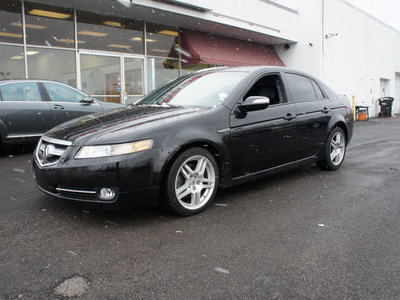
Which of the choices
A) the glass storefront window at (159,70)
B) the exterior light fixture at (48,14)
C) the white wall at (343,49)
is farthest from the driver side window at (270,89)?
the white wall at (343,49)

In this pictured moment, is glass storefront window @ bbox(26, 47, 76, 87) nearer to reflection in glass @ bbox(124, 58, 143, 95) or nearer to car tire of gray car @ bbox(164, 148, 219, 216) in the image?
reflection in glass @ bbox(124, 58, 143, 95)

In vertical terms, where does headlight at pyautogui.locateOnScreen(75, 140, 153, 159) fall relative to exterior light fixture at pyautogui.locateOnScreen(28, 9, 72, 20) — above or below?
below

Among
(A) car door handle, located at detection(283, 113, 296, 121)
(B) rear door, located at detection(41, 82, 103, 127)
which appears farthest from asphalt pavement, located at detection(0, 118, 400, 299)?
(B) rear door, located at detection(41, 82, 103, 127)

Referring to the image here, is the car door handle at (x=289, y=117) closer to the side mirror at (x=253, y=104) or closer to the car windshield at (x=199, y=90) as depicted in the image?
the side mirror at (x=253, y=104)

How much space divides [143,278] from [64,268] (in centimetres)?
58

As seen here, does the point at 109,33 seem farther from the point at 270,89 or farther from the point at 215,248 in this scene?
the point at 215,248

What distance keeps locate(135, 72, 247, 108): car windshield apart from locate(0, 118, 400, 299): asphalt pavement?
46.0 inches

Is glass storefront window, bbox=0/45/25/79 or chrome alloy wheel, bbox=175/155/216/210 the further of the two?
glass storefront window, bbox=0/45/25/79

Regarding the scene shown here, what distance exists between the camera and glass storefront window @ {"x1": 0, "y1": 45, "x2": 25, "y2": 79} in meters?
10.3

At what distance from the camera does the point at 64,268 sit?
245cm

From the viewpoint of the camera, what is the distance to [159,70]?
14.3 m

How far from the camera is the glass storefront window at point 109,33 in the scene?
39.6 feet

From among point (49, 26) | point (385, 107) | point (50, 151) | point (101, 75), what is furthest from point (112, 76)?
point (385, 107)

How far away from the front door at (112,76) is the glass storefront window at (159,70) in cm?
40
